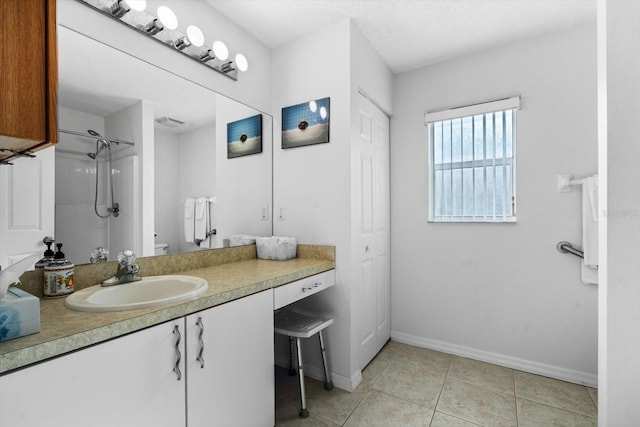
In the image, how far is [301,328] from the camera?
1779mm

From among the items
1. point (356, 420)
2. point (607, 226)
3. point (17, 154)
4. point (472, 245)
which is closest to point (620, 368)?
point (607, 226)

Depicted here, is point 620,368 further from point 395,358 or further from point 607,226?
point 395,358

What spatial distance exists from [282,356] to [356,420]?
32.1 inches

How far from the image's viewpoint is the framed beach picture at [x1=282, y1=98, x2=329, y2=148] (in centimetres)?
209

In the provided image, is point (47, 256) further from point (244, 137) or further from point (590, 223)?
point (590, 223)

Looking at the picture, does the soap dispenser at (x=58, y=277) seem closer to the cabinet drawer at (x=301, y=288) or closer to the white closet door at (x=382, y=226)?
the cabinet drawer at (x=301, y=288)

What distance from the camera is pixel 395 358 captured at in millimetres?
2422

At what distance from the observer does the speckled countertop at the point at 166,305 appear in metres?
0.78

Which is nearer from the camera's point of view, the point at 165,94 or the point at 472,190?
the point at 165,94

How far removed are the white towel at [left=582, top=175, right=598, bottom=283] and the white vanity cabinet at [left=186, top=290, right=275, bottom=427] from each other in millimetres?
2073

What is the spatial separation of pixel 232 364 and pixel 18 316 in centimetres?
77

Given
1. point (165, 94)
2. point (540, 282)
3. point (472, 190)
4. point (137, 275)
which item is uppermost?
point (165, 94)

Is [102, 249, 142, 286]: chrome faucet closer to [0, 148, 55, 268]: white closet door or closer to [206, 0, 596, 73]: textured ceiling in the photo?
[0, 148, 55, 268]: white closet door

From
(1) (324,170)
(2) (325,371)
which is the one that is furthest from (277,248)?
(2) (325,371)
